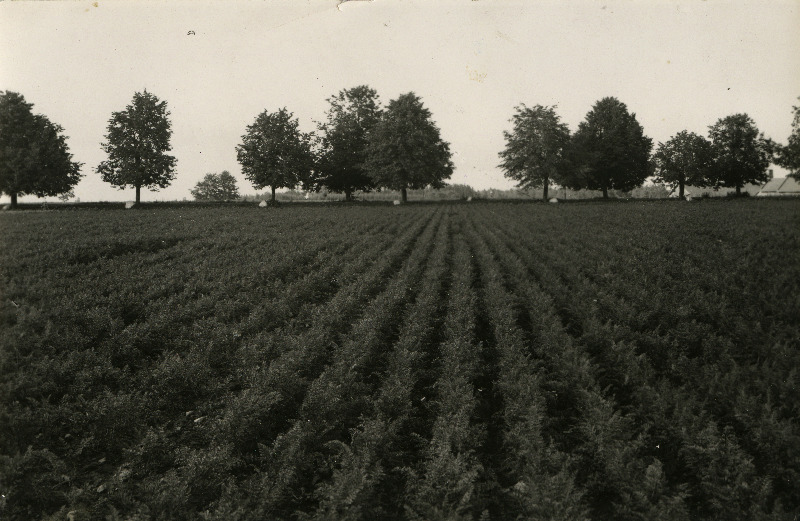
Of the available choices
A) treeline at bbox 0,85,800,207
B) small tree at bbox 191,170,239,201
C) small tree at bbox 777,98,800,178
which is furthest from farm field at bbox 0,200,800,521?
small tree at bbox 191,170,239,201

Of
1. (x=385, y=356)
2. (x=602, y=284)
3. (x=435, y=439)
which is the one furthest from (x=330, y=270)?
(x=435, y=439)

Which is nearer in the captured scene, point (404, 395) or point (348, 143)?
point (404, 395)

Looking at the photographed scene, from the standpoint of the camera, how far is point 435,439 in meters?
4.45

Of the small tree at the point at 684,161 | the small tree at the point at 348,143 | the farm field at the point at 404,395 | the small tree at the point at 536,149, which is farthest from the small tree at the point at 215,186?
the farm field at the point at 404,395

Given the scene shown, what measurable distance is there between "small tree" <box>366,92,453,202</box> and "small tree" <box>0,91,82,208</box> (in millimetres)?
33157

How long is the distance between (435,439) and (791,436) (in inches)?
123

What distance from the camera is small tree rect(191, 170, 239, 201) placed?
124 metres

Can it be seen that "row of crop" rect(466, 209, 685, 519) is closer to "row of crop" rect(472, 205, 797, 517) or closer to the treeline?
"row of crop" rect(472, 205, 797, 517)

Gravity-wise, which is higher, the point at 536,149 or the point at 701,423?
the point at 536,149

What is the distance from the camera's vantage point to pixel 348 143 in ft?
208

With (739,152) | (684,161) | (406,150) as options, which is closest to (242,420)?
(406,150)

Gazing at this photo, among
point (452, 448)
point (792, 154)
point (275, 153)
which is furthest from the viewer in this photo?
point (275, 153)

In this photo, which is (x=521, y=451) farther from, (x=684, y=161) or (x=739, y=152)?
(x=739, y=152)

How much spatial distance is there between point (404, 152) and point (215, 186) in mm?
86073
